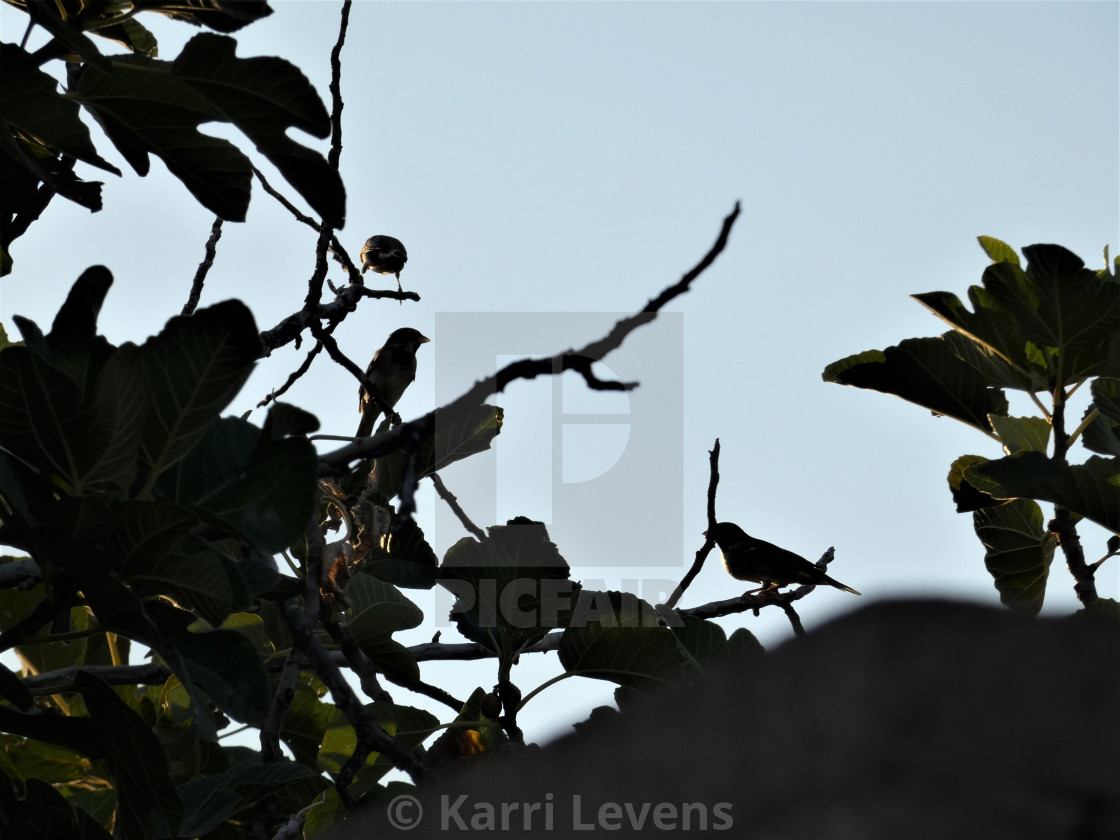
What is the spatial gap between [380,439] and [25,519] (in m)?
0.57

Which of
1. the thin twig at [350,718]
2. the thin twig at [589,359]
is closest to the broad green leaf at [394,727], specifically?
the thin twig at [350,718]

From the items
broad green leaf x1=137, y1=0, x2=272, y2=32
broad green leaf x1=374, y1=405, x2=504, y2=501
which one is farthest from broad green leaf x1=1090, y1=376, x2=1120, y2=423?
broad green leaf x1=137, y1=0, x2=272, y2=32

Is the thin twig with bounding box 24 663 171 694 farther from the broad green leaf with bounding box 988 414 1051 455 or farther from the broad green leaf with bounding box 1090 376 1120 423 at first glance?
the broad green leaf with bounding box 1090 376 1120 423

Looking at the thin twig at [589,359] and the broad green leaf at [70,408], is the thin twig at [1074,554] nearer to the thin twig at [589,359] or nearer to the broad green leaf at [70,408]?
the thin twig at [589,359]

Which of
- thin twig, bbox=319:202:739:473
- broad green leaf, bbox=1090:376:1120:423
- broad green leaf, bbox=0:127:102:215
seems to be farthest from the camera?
broad green leaf, bbox=1090:376:1120:423

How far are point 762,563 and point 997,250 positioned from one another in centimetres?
182

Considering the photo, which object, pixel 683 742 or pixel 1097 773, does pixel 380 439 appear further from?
pixel 1097 773

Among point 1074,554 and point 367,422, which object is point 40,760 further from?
point 1074,554

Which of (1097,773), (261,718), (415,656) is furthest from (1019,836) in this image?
(415,656)

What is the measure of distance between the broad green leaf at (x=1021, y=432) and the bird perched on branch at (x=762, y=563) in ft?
4.46

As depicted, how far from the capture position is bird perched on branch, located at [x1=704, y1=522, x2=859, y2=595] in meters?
4.11

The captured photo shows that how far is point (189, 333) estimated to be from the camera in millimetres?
1555

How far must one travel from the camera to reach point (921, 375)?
8.83ft

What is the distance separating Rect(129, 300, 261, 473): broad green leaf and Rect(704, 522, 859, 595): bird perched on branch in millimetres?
2786
